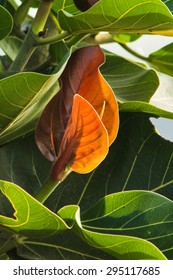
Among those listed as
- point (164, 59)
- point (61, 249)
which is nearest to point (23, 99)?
point (61, 249)

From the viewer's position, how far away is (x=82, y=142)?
542 mm

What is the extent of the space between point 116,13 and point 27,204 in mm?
171

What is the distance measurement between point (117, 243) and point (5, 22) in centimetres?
24

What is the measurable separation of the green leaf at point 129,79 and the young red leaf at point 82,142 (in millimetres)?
163

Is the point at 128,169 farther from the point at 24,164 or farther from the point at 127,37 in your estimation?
the point at 127,37

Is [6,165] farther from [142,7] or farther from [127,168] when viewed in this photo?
[142,7]

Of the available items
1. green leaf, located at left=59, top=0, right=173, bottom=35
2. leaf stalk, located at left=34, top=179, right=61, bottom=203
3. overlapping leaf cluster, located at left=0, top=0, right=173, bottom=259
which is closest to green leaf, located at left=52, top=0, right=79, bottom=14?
overlapping leaf cluster, located at left=0, top=0, right=173, bottom=259

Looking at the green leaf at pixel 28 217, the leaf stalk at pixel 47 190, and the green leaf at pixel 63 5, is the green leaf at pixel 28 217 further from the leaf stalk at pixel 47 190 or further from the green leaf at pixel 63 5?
the green leaf at pixel 63 5

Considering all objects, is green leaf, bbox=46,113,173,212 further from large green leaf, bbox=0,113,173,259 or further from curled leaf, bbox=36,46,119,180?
curled leaf, bbox=36,46,119,180

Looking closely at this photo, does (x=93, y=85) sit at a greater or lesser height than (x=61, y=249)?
greater

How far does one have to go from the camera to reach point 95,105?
55 centimetres

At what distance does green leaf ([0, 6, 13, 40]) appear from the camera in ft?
2.02

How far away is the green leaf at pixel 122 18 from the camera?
1.77 ft

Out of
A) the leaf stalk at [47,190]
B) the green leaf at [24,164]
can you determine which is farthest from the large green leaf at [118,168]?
the leaf stalk at [47,190]
